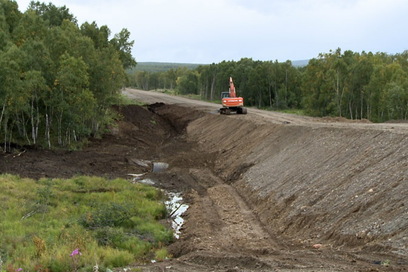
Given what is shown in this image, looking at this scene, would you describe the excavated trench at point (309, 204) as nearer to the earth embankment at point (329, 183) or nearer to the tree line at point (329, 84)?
the earth embankment at point (329, 183)

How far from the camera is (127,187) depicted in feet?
68.9

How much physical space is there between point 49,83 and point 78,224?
1922 centimetres

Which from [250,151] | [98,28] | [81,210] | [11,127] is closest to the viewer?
[81,210]

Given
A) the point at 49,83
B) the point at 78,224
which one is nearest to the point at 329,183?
the point at 78,224

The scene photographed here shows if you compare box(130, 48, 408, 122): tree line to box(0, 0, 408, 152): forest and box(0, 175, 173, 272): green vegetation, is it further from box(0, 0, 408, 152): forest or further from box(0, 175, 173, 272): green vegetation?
box(0, 175, 173, 272): green vegetation

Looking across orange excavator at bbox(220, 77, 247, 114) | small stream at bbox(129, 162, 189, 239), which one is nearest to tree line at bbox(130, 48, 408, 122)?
orange excavator at bbox(220, 77, 247, 114)

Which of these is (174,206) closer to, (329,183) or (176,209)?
(176,209)

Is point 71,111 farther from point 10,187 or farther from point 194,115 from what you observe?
point 194,115

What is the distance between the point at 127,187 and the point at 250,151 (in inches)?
342

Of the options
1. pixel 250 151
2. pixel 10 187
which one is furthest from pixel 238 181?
pixel 10 187

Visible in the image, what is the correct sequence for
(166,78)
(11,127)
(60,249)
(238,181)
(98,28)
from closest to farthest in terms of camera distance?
(60,249)
(238,181)
(11,127)
(98,28)
(166,78)

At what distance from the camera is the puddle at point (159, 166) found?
2726 centimetres

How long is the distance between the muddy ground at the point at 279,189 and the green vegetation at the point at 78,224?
1.24m

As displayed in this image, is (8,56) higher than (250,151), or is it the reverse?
(8,56)
